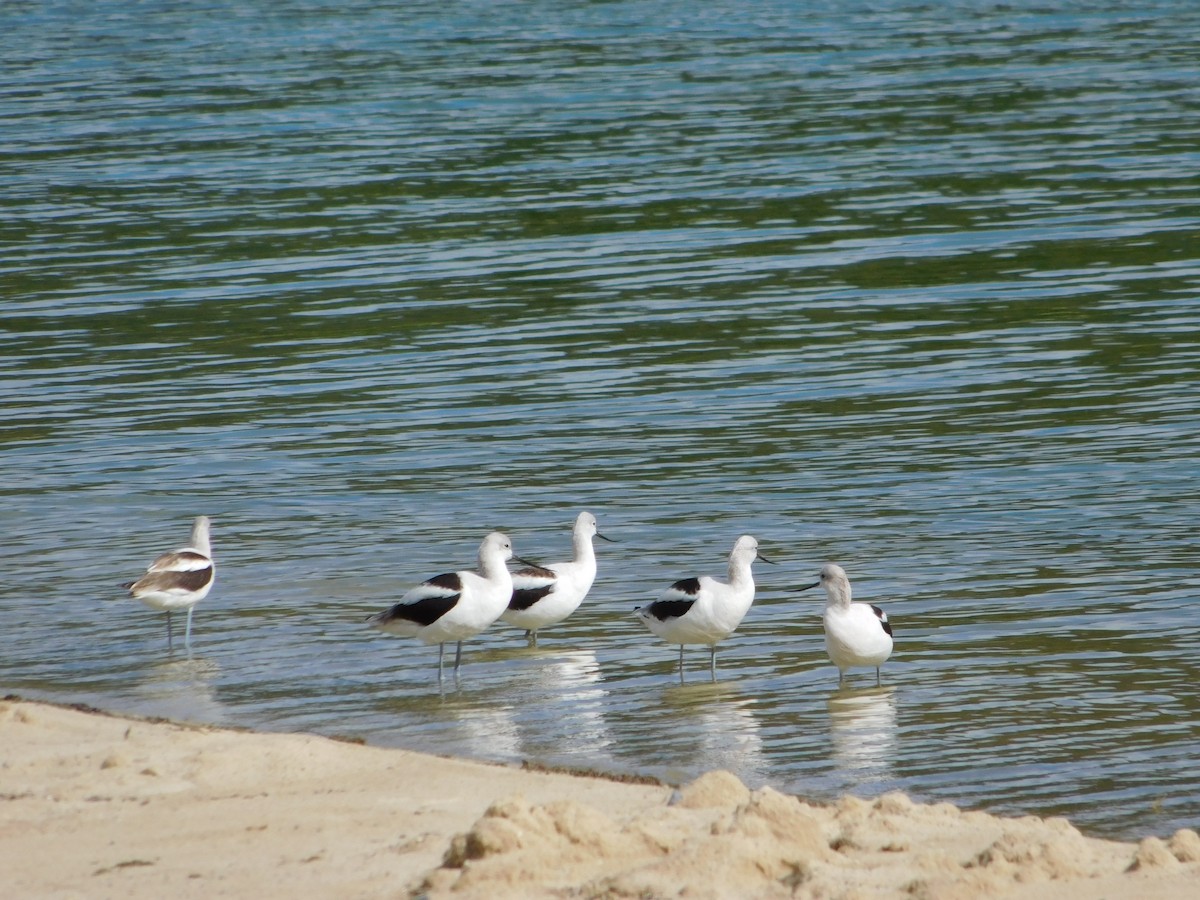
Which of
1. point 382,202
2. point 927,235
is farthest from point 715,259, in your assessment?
point 382,202

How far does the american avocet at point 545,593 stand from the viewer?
508 inches

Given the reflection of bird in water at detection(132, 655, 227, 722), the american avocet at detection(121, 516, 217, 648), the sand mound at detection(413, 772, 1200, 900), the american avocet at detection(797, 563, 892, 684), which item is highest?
the american avocet at detection(121, 516, 217, 648)

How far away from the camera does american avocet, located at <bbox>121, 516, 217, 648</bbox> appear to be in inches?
506

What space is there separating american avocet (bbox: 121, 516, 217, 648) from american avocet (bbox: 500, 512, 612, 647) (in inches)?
83.5

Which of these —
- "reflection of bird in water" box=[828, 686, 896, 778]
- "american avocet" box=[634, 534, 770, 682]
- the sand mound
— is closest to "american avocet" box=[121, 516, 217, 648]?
"american avocet" box=[634, 534, 770, 682]

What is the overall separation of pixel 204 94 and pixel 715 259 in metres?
20.2

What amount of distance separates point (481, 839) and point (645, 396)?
12827 mm

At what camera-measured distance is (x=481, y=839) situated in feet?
25.6

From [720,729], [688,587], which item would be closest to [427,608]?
[688,587]

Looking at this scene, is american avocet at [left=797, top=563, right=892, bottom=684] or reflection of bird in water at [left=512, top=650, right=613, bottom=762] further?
american avocet at [left=797, top=563, right=892, bottom=684]

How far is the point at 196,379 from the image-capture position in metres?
21.9

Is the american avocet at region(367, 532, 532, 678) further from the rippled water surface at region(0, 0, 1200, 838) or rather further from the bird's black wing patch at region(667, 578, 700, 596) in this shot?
the bird's black wing patch at region(667, 578, 700, 596)

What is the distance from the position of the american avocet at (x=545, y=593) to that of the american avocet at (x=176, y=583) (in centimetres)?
212

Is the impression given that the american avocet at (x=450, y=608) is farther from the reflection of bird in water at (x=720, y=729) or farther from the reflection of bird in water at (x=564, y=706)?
the reflection of bird in water at (x=720, y=729)
